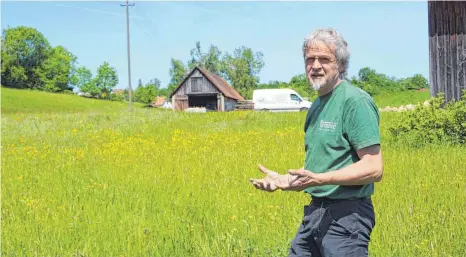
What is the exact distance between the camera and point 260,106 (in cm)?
4697

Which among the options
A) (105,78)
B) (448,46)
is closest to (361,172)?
(448,46)

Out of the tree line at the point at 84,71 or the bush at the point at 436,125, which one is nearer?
the bush at the point at 436,125

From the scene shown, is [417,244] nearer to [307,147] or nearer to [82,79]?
[307,147]

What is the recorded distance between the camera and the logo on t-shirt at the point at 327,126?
2.77 meters

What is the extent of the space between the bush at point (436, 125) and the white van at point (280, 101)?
31.6 metres

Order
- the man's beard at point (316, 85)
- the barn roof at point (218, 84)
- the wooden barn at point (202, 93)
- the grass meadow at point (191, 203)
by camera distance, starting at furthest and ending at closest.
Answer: the wooden barn at point (202, 93) < the barn roof at point (218, 84) < the grass meadow at point (191, 203) < the man's beard at point (316, 85)

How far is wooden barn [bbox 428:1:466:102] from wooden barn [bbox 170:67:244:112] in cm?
4466

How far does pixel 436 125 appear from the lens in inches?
408

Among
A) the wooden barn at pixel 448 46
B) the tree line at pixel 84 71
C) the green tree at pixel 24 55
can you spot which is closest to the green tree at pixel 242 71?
the tree line at pixel 84 71

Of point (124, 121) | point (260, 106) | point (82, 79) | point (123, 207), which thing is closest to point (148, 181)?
point (123, 207)

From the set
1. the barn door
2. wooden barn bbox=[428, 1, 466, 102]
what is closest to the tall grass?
wooden barn bbox=[428, 1, 466, 102]

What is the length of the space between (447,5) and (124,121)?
41.6 feet

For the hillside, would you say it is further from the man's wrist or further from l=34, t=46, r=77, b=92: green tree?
the man's wrist

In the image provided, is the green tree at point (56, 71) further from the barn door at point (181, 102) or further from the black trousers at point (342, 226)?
the black trousers at point (342, 226)
